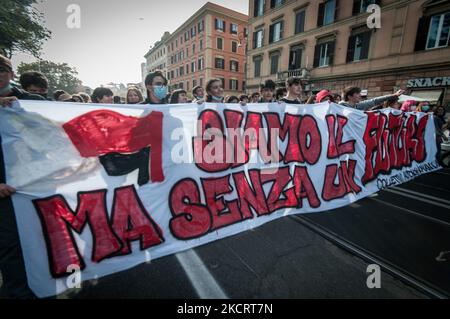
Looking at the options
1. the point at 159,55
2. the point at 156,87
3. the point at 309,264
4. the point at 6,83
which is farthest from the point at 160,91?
the point at 159,55

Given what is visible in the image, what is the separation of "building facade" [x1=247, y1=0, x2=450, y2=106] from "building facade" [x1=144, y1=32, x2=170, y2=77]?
1104 inches

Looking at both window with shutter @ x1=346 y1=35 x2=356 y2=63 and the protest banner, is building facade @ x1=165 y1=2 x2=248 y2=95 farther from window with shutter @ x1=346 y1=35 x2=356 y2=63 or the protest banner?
the protest banner

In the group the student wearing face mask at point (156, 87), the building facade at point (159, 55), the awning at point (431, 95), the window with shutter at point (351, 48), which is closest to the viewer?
the student wearing face mask at point (156, 87)

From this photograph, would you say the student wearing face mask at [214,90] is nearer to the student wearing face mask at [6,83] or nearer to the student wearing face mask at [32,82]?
the student wearing face mask at [32,82]

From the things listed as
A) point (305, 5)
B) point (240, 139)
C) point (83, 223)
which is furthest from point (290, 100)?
point (305, 5)

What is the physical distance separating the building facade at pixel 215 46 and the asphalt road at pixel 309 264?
29.8 m

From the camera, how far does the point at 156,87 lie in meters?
3.37

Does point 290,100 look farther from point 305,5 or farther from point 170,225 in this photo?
point 305,5

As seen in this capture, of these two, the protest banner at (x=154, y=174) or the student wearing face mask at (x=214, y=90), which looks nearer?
the protest banner at (x=154, y=174)

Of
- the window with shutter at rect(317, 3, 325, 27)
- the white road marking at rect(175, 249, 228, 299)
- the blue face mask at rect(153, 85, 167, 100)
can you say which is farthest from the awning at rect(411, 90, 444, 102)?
the white road marking at rect(175, 249, 228, 299)

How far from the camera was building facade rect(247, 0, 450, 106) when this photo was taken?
484 inches

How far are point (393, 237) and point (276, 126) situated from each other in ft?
7.33

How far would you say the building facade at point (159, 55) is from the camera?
150 feet

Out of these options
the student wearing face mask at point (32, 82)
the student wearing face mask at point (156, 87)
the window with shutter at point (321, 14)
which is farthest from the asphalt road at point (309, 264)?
the window with shutter at point (321, 14)
